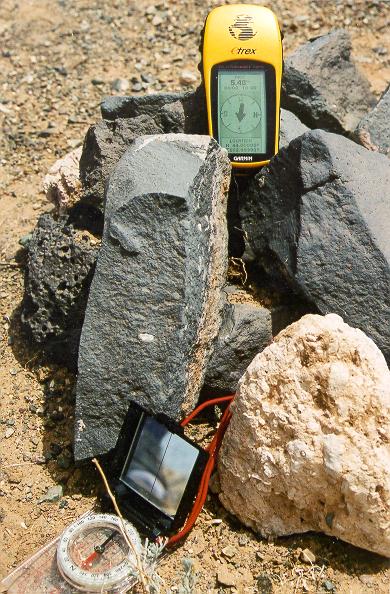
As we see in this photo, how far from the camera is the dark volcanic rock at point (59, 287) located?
425 centimetres

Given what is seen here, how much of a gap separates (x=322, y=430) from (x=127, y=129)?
2.22m

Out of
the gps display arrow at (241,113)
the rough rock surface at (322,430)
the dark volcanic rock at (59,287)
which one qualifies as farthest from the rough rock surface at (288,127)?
the rough rock surface at (322,430)

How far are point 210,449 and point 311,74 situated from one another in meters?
2.86

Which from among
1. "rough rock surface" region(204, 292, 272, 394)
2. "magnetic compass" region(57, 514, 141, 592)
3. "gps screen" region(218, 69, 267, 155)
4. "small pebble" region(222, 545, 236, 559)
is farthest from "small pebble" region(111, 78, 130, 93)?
"small pebble" region(222, 545, 236, 559)

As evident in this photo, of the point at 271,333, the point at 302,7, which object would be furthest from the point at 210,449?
the point at 302,7

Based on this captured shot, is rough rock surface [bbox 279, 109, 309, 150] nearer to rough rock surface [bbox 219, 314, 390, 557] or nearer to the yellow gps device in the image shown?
the yellow gps device

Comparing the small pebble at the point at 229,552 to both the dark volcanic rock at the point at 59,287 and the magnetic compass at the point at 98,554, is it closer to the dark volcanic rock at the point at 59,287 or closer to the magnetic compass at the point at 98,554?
the magnetic compass at the point at 98,554

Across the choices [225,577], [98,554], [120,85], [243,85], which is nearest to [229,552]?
[225,577]

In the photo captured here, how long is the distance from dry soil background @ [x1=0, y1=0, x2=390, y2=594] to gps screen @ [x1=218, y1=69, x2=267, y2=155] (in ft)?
5.13

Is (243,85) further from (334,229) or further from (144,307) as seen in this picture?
(144,307)

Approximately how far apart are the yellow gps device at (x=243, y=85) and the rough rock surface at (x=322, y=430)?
1.51 metres

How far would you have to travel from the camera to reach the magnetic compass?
344 cm

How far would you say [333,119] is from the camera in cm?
539

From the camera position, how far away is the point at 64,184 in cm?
485
